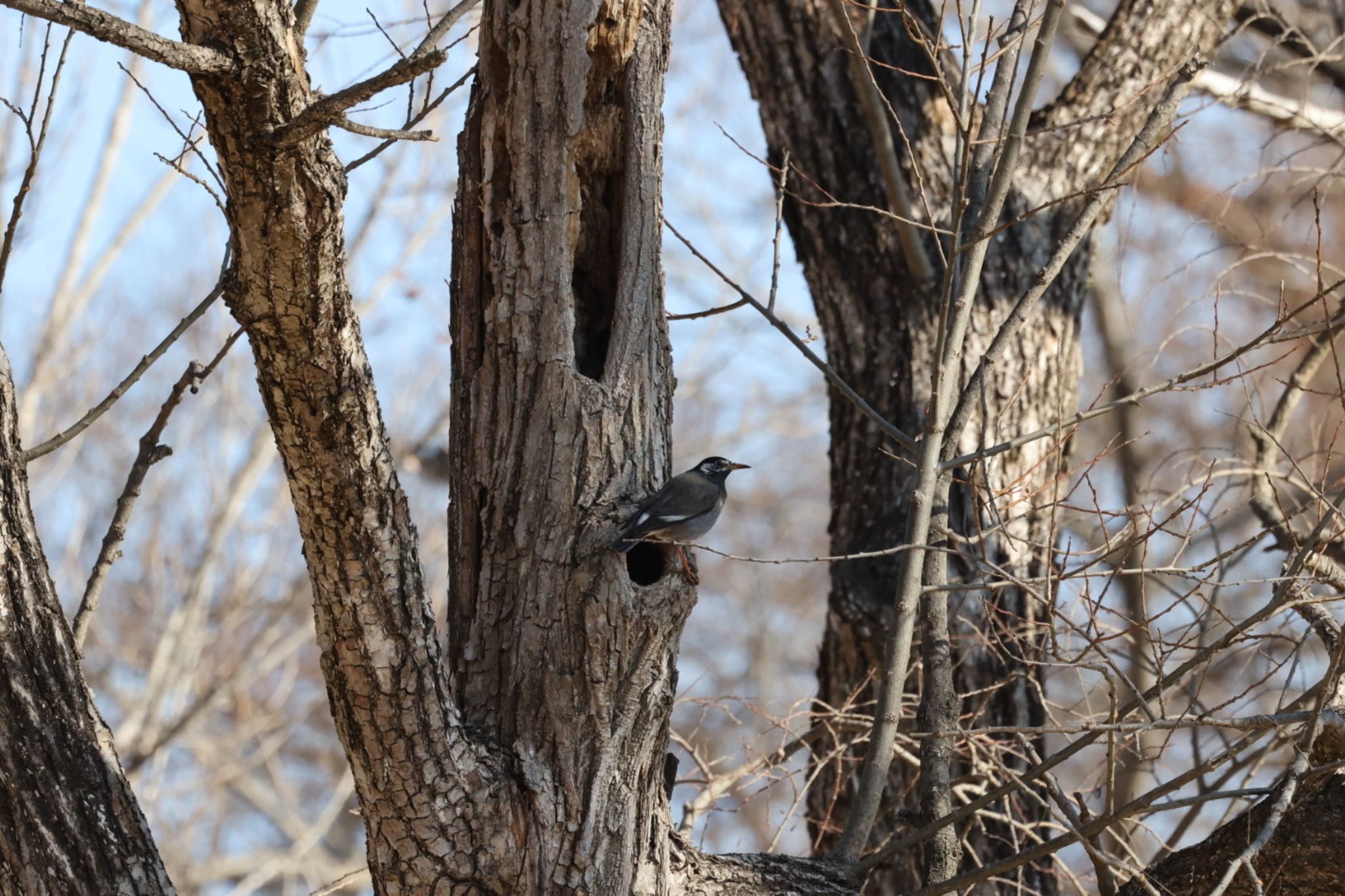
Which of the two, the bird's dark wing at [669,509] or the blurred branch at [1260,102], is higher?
the blurred branch at [1260,102]

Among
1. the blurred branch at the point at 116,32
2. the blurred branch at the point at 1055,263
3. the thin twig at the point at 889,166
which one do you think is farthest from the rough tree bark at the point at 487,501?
the thin twig at the point at 889,166

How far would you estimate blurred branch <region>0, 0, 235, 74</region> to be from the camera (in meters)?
1.82

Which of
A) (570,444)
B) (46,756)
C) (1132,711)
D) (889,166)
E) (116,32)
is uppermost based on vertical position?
(889,166)

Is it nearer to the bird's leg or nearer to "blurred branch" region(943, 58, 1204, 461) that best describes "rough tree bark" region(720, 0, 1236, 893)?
"blurred branch" region(943, 58, 1204, 461)

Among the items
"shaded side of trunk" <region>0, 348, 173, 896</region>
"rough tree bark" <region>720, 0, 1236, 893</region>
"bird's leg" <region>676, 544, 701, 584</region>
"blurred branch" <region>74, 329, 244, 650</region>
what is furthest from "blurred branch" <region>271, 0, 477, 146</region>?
"rough tree bark" <region>720, 0, 1236, 893</region>

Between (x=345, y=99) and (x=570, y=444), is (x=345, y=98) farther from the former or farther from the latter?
(x=570, y=444)

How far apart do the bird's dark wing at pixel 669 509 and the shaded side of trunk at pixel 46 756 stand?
1.15m

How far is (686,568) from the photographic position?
9.47 ft

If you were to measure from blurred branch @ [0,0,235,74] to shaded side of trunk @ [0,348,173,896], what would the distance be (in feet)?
2.71

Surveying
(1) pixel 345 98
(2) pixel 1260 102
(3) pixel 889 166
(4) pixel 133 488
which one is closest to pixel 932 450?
(3) pixel 889 166

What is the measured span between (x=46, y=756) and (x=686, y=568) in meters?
1.38

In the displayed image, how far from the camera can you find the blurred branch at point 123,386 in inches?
102

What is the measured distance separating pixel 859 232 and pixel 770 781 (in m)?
2.15

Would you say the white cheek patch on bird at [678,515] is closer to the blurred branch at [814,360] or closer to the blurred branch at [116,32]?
the blurred branch at [814,360]
